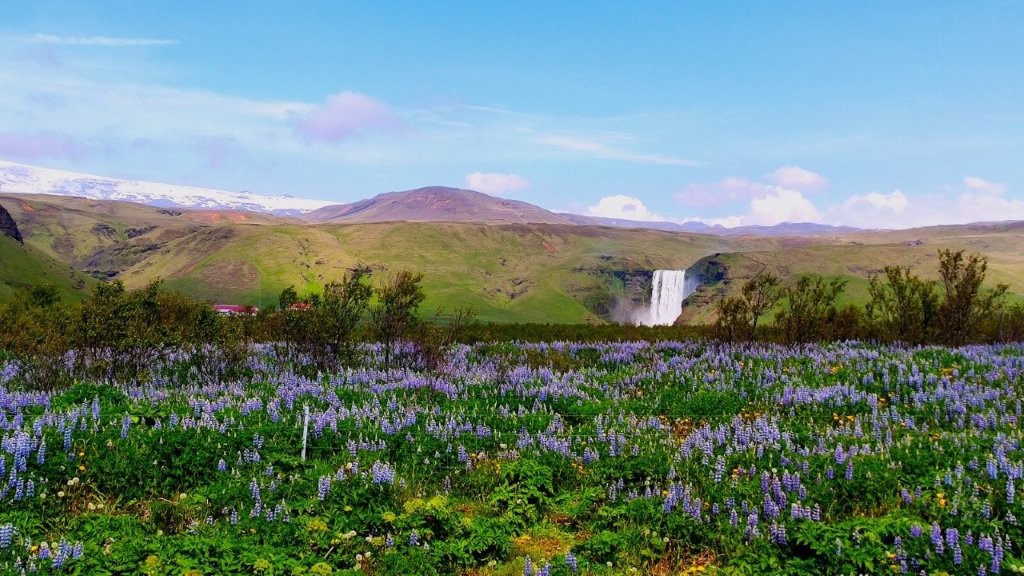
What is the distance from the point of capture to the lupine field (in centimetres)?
603

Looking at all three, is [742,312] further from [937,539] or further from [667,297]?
[667,297]

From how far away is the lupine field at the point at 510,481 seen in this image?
6.03 metres

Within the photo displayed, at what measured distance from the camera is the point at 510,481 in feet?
27.1

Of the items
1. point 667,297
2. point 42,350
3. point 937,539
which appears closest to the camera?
point 937,539

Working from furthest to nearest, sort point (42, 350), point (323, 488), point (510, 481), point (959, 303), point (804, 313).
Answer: point (804, 313), point (959, 303), point (42, 350), point (510, 481), point (323, 488)

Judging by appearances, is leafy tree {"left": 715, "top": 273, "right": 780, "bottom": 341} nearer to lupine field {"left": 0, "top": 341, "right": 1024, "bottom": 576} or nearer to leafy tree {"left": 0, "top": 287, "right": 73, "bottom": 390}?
lupine field {"left": 0, "top": 341, "right": 1024, "bottom": 576}

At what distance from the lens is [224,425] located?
8.73 m

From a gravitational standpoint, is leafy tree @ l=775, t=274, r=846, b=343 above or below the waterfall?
above

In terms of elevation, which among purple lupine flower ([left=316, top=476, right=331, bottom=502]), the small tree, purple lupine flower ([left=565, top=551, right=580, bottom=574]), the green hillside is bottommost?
the green hillside

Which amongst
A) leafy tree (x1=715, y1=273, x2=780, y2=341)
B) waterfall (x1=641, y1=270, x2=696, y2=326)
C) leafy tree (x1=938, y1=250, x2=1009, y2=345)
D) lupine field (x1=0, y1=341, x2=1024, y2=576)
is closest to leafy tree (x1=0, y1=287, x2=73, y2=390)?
lupine field (x1=0, y1=341, x2=1024, y2=576)

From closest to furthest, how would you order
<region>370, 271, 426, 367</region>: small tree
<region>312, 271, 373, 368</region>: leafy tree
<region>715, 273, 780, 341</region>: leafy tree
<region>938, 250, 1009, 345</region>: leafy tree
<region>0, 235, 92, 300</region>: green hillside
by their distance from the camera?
<region>312, 271, 373, 368</region>: leafy tree < <region>370, 271, 426, 367</region>: small tree < <region>715, 273, 780, 341</region>: leafy tree < <region>938, 250, 1009, 345</region>: leafy tree < <region>0, 235, 92, 300</region>: green hillside

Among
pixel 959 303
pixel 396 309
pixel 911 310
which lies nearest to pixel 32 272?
pixel 396 309

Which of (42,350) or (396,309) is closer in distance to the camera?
(42,350)

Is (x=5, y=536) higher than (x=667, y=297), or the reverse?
(x=5, y=536)
